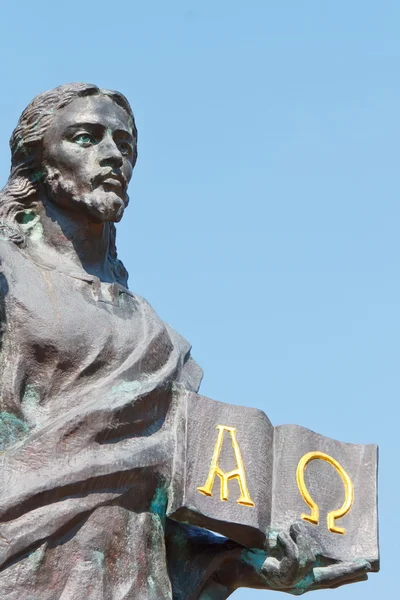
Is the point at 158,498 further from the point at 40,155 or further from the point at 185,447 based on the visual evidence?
the point at 40,155

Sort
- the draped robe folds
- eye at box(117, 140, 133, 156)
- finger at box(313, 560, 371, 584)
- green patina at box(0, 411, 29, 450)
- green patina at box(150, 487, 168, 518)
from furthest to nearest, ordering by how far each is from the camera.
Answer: eye at box(117, 140, 133, 156) < finger at box(313, 560, 371, 584) < green patina at box(150, 487, 168, 518) < green patina at box(0, 411, 29, 450) < the draped robe folds

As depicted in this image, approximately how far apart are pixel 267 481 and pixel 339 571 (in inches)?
26.3

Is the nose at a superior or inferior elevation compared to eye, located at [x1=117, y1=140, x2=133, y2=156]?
inferior

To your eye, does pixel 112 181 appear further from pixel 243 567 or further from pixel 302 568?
pixel 302 568

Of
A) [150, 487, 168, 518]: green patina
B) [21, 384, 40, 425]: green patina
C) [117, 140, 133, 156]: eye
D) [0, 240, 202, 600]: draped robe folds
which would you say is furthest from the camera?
[117, 140, 133, 156]: eye

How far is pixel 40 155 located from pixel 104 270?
81cm

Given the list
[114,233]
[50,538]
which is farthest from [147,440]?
[114,233]

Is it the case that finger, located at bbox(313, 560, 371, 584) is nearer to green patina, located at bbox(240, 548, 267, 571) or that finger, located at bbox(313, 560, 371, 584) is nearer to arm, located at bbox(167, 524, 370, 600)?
arm, located at bbox(167, 524, 370, 600)

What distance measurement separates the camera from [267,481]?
36.0 feet

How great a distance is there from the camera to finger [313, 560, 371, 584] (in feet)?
36.0

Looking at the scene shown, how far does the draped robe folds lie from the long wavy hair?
43 cm

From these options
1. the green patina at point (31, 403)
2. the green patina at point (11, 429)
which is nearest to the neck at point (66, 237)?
the green patina at point (31, 403)

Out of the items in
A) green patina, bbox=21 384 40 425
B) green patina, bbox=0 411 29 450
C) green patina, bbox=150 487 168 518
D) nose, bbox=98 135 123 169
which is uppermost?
nose, bbox=98 135 123 169

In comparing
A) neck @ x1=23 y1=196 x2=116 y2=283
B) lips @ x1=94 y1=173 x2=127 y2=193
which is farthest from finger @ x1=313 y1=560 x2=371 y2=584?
lips @ x1=94 y1=173 x2=127 y2=193
